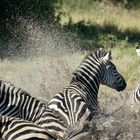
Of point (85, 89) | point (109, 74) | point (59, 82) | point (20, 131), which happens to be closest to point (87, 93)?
point (85, 89)

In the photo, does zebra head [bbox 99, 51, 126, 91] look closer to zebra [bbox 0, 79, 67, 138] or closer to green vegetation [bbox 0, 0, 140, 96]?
green vegetation [bbox 0, 0, 140, 96]

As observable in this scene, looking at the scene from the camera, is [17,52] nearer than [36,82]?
No

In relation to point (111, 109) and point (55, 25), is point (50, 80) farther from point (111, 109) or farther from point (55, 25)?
point (55, 25)

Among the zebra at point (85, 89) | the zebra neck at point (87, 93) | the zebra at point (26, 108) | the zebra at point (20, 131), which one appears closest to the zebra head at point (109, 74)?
the zebra at point (85, 89)

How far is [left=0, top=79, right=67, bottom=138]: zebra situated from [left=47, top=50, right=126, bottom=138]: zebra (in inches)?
8.5

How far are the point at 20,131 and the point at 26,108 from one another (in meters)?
2.13

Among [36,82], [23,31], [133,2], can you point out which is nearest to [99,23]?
[133,2]

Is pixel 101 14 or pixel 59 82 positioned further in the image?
pixel 101 14

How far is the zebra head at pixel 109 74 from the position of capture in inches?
420

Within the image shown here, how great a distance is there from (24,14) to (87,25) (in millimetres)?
3174

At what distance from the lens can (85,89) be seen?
31.7 ft

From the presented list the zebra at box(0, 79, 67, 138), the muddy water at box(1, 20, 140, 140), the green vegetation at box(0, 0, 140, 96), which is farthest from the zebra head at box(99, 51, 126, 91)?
the zebra at box(0, 79, 67, 138)

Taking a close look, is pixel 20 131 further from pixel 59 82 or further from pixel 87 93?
pixel 59 82

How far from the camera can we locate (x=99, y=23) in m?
29.6
